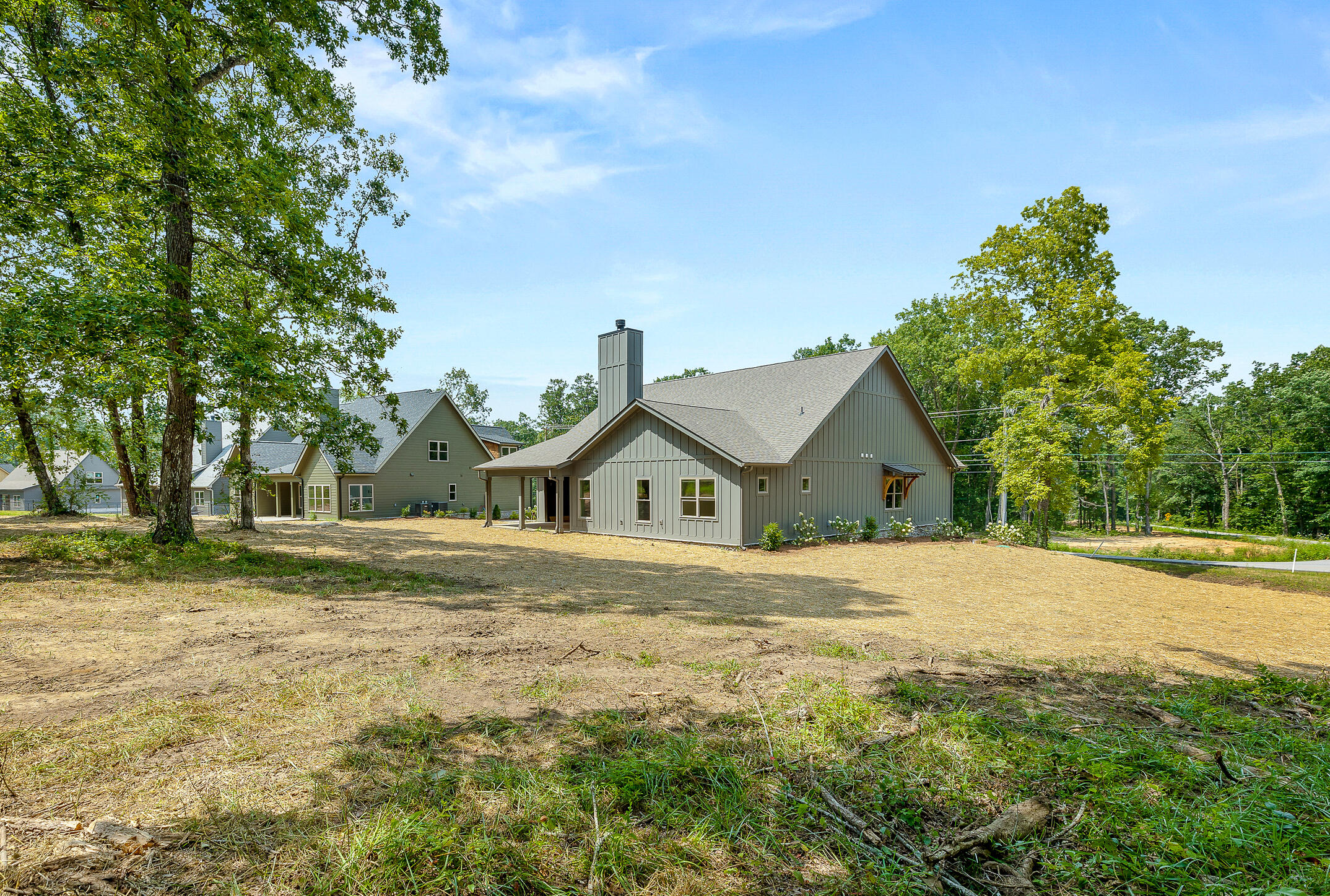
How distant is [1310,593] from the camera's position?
12.8 meters

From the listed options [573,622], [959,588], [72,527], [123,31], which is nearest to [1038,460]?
[959,588]

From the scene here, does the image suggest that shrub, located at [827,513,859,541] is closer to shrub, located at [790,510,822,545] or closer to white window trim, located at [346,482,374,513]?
shrub, located at [790,510,822,545]

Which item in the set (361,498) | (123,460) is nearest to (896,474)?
(361,498)

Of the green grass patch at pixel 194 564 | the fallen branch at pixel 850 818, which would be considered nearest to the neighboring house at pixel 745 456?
the green grass patch at pixel 194 564

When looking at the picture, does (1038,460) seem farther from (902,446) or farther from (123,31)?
(123,31)

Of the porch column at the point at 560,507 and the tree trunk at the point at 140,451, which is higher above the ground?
the tree trunk at the point at 140,451

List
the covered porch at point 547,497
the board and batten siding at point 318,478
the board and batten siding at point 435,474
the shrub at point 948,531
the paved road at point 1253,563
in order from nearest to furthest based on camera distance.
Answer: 1. the paved road at point 1253,563
2. the covered porch at point 547,497
3. the shrub at point 948,531
4. the board and batten siding at point 318,478
5. the board and batten siding at point 435,474

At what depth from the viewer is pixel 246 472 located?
16984 millimetres

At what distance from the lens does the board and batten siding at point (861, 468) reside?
1908 cm

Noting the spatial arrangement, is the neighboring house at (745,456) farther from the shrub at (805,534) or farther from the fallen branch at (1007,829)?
the fallen branch at (1007,829)

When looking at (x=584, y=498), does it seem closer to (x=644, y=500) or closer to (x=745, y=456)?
(x=644, y=500)

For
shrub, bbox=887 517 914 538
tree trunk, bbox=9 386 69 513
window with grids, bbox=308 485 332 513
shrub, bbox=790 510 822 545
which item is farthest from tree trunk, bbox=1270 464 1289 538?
tree trunk, bbox=9 386 69 513

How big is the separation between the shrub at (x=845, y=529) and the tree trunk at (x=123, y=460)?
21459 millimetres

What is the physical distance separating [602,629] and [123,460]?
2409 centimetres
